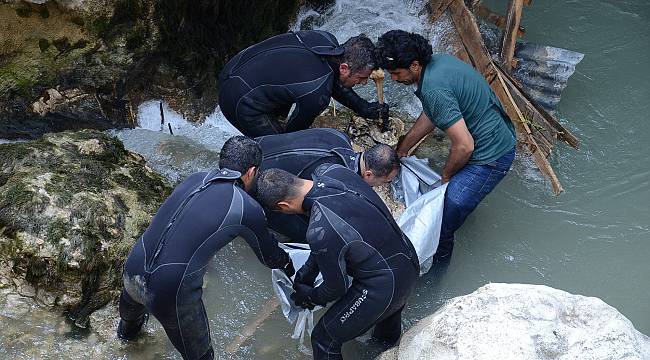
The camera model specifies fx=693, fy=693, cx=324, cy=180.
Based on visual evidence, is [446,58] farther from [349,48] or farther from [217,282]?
[217,282]

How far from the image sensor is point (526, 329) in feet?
10.5

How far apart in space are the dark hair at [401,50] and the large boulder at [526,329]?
136 centimetres

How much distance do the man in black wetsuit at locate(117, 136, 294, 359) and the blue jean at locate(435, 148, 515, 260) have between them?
1.43m

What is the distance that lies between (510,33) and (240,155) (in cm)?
344

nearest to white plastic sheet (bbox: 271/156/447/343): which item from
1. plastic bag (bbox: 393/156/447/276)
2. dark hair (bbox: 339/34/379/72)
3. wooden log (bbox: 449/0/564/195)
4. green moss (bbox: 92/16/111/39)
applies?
plastic bag (bbox: 393/156/447/276)

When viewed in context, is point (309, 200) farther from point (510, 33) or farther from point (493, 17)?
point (493, 17)

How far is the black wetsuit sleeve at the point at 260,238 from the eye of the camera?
334 centimetres

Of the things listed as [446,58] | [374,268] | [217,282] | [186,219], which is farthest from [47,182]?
[446,58]

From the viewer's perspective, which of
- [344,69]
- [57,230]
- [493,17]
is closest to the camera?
[57,230]

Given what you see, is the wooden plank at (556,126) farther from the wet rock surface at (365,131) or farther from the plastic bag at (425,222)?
the plastic bag at (425,222)

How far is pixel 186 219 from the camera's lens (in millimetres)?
3285

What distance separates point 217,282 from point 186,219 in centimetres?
132

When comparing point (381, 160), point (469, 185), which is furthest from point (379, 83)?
point (381, 160)

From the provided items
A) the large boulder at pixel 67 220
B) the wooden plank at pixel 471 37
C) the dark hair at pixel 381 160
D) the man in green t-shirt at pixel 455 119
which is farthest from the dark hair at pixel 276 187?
the wooden plank at pixel 471 37
